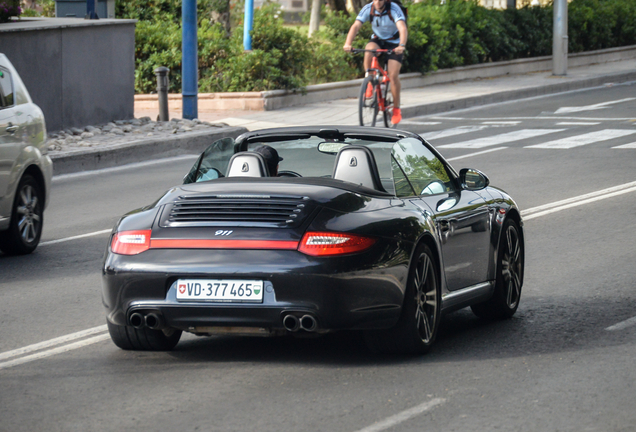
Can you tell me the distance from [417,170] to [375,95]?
12683mm

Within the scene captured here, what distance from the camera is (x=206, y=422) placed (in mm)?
4957

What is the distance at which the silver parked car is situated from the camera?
9.66 m

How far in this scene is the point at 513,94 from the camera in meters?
26.8

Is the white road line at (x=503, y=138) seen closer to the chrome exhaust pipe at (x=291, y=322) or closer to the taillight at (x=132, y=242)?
the taillight at (x=132, y=242)

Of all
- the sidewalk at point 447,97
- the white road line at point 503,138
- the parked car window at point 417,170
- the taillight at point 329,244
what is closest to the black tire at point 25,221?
the parked car window at point 417,170

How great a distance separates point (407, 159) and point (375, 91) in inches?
500

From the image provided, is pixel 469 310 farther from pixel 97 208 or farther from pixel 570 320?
pixel 97 208

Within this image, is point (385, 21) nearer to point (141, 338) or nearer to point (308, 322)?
point (141, 338)

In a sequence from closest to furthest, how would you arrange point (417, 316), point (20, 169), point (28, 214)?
point (417, 316) → point (20, 169) → point (28, 214)

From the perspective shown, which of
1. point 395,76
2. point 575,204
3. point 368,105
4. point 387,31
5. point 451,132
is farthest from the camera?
point 451,132

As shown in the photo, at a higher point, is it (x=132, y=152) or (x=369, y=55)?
(x=369, y=55)

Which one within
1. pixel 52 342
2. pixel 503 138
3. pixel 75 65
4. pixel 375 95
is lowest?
pixel 52 342

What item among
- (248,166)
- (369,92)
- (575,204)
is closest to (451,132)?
(369,92)

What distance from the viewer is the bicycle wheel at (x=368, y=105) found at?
62.6 feet
